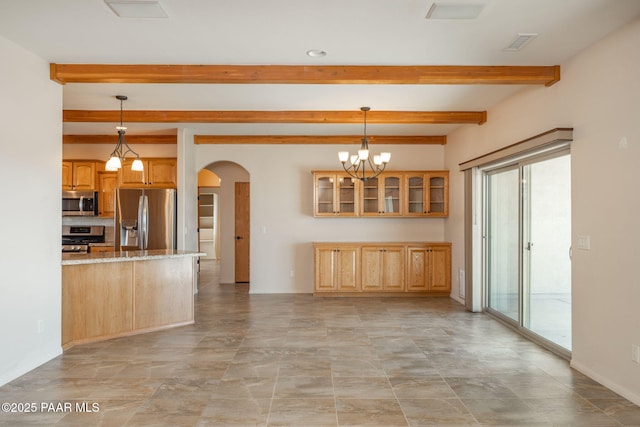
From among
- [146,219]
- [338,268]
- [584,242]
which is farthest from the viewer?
[338,268]

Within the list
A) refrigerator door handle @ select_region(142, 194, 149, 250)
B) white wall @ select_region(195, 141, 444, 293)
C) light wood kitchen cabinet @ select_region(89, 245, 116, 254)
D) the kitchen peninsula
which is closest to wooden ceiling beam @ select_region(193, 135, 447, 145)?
white wall @ select_region(195, 141, 444, 293)

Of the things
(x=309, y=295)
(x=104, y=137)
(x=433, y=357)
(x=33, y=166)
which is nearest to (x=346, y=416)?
(x=433, y=357)

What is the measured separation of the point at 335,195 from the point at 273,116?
2013 mm

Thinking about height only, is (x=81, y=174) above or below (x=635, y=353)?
above

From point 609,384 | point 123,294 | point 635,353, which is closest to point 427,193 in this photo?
point 609,384

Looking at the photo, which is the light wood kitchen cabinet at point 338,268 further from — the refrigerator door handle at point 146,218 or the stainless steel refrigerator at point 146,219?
the refrigerator door handle at point 146,218

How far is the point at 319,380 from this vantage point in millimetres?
3529

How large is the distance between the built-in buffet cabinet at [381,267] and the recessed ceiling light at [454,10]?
4.57 metres

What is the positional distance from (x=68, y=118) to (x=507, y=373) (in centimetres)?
601

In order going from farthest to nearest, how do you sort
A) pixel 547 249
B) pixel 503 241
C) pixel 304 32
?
pixel 503 241 < pixel 547 249 < pixel 304 32

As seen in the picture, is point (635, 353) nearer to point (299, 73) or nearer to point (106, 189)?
point (299, 73)

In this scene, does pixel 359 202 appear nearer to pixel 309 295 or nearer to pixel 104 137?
pixel 309 295

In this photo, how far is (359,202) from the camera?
734 cm

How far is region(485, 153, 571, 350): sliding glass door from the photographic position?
4.26m
